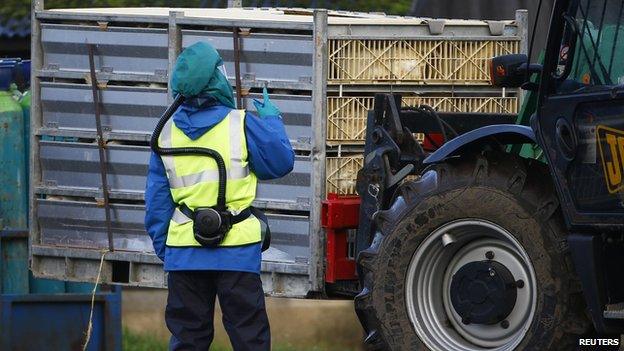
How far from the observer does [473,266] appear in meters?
6.63

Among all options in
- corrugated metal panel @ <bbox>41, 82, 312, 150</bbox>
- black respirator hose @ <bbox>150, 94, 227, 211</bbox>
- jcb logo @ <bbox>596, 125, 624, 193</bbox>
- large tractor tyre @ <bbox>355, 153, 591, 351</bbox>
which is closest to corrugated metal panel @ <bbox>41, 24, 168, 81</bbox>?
corrugated metal panel @ <bbox>41, 82, 312, 150</bbox>

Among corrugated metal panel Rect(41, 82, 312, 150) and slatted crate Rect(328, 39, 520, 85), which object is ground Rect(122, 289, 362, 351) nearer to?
corrugated metal panel Rect(41, 82, 312, 150)

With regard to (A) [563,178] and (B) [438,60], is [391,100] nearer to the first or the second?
(B) [438,60]

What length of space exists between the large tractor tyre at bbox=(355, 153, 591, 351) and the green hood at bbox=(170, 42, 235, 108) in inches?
43.1

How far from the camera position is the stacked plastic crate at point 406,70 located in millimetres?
7676

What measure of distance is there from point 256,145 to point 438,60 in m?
1.72

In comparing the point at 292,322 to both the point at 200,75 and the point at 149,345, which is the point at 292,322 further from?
the point at 200,75

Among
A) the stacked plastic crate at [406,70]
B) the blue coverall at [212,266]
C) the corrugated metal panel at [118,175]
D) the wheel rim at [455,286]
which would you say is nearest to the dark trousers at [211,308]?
the blue coverall at [212,266]

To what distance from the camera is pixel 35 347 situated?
27.8 feet

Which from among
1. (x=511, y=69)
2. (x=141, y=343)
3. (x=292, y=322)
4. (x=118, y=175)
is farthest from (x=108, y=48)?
(x=292, y=322)

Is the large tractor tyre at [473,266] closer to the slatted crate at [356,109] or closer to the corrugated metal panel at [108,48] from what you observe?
the slatted crate at [356,109]

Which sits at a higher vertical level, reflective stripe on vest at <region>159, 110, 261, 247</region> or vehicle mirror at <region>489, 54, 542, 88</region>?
vehicle mirror at <region>489, 54, 542, 88</region>

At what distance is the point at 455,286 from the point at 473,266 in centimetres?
14

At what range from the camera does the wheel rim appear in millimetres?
6496
